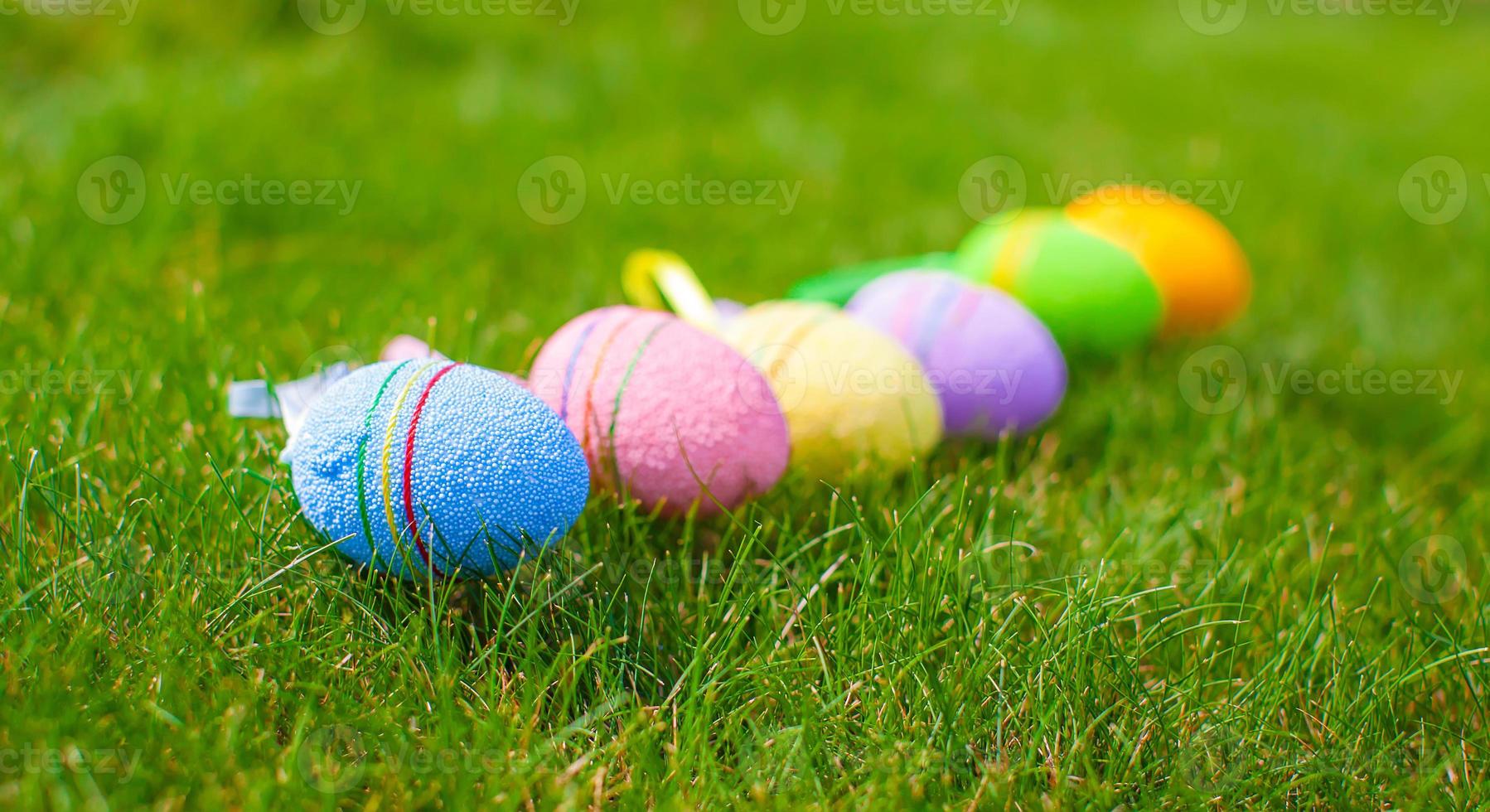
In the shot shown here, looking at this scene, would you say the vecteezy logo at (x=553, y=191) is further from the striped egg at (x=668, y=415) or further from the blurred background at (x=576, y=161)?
the striped egg at (x=668, y=415)

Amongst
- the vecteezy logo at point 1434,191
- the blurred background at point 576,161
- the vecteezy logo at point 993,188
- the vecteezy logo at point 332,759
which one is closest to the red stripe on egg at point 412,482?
the vecteezy logo at point 332,759

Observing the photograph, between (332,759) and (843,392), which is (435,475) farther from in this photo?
(843,392)

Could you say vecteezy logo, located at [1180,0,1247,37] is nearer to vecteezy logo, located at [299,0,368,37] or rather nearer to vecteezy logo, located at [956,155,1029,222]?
vecteezy logo, located at [956,155,1029,222]

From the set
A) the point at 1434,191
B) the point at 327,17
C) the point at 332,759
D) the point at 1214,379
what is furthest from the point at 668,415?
the point at 1434,191

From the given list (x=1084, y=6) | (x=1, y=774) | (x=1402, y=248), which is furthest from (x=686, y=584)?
(x=1084, y=6)

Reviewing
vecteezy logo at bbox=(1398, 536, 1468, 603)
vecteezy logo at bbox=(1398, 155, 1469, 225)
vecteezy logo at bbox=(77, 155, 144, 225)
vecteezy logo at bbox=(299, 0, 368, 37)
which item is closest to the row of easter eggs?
vecteezy logo at bbox=(1398, 536, 1468, 603)

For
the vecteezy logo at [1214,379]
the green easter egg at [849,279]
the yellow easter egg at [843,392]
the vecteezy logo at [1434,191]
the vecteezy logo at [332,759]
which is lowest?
the vecteezy logo at [332,759]
